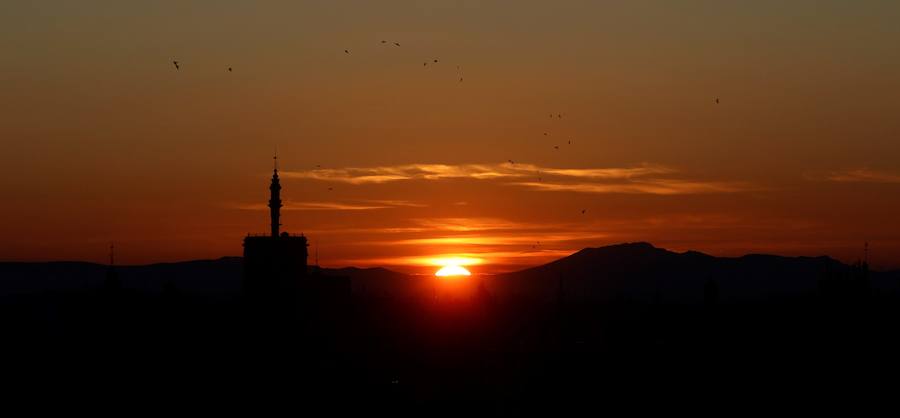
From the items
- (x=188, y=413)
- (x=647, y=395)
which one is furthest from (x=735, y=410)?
(x=188, y=413)

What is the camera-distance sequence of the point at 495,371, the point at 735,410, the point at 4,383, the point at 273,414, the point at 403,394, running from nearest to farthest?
the point at 273,414
the point at 735,410
the point at 403,394
the point at 4,383
the point at 495,371

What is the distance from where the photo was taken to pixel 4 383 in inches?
6358

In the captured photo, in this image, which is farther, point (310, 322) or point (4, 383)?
point (310, 322)

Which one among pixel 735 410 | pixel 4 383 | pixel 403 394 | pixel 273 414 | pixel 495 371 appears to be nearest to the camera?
pixel 273 414

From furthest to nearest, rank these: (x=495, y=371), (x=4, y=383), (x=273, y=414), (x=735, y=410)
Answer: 1. (x=495, y=371)
2. (x=4, y=383)
3. (x=735, y=410)
4. (x=273, y=414)

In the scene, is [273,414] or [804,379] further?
[804,379]

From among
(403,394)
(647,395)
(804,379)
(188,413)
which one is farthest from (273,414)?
(804,379)

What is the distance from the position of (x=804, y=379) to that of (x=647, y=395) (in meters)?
29.0

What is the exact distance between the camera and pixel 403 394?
151 m

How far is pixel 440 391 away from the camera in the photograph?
158000mm

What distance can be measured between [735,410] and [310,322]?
75.4 metres

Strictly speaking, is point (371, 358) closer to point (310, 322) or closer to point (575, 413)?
point (310, 322)

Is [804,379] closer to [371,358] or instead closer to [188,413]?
[371,358]

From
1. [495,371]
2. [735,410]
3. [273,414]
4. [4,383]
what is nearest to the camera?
[273,414]
